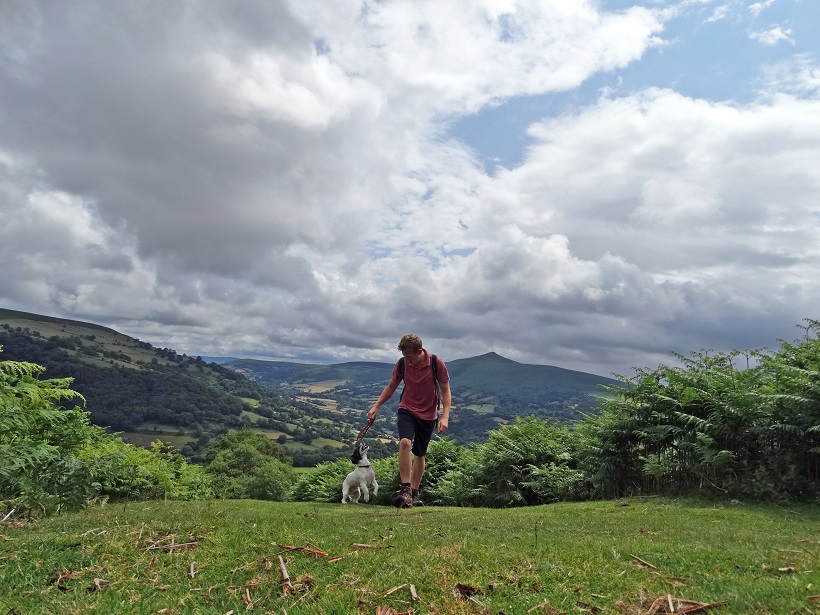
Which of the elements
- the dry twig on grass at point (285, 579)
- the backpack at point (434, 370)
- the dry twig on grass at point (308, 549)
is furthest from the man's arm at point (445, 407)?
the dry twig on grass at point (285, 579)

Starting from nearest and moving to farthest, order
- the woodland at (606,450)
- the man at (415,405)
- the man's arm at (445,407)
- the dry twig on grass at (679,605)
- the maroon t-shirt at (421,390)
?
the dry twig on grass at (679,605) < the woodland at (606,450) < the man's arm at (445,407) < the man at (415,405) < the maroon t-shirt at (421,390)

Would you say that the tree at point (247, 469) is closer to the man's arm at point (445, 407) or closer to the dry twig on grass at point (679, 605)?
the man's arm at point (445, 407)

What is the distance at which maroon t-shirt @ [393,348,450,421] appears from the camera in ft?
34.2

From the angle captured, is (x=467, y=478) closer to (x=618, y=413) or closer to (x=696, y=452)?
(x=618, y=413)

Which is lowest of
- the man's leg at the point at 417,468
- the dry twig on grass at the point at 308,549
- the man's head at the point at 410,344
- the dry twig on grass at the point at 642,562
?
the man's leg at the point at 417,468

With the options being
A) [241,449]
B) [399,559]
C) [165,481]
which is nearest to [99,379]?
[241,449]

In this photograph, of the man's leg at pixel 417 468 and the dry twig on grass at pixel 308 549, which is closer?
the dry twig on grass at pixel 308 549

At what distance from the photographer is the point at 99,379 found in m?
150

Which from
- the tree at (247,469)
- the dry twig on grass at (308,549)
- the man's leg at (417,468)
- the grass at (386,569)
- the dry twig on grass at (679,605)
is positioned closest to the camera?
the dry twig on grass at (679,605)

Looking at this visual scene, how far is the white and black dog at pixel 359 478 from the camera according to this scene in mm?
12422

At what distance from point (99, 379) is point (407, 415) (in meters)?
168

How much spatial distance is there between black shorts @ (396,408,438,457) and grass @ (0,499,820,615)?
3.72 metres

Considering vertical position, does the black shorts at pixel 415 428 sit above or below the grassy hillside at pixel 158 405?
above

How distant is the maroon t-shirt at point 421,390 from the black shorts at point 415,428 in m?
0.11
